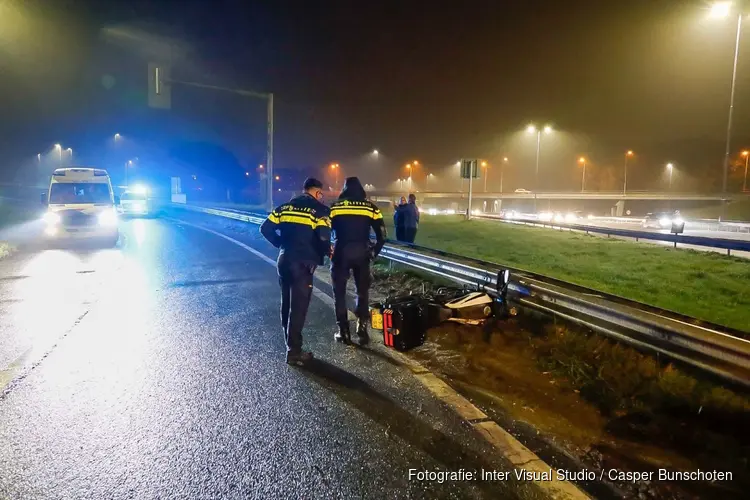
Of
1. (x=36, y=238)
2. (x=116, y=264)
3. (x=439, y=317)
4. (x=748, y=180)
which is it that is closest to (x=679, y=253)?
(x=439, y=317)

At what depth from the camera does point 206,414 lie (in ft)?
13.1

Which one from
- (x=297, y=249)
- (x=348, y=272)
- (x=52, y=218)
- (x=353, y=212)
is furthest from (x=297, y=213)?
(x=52, y=218)

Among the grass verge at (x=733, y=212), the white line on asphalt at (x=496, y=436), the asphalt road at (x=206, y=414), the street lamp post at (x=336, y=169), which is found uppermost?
the street lamp post at (x=336, y=169)

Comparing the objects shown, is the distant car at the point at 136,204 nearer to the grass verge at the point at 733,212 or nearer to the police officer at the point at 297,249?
the police officer at the point at 297,249

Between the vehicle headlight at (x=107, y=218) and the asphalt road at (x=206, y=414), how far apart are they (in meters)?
10.0

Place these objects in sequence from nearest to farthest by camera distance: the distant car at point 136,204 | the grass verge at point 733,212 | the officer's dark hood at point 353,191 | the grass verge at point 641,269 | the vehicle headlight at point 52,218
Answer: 1. the officer's dark hood at point 353,191
2. the grass verge at point 641,269
3. the vehicle headlight at point 52,218
4. the distant car at point 136,204
5. the grass verge at point 733,212

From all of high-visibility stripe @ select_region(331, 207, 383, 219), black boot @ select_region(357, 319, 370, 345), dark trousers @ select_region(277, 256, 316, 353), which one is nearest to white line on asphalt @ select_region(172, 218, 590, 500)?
black boot @ select_region(357, 319, 370, 345)

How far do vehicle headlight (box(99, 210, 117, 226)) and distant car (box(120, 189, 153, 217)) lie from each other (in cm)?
2038

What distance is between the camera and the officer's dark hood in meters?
6.06

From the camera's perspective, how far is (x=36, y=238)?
64.4ft

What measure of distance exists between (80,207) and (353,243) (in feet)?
46.2

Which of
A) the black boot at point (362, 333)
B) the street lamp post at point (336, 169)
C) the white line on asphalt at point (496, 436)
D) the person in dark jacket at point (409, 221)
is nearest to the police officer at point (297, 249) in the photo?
the black boot at point (362, 333)

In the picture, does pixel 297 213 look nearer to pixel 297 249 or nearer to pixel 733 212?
pixel 297 249

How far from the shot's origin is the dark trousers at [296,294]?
5.32 m
